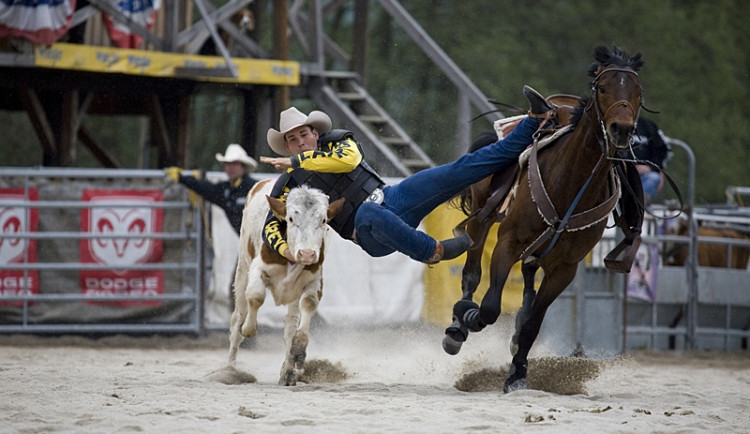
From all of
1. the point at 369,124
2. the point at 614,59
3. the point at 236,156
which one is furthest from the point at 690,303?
the point at 614,59

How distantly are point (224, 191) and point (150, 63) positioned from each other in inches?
99.1

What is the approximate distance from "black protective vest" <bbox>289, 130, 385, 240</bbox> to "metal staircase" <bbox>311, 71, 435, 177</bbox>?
5.77 meters

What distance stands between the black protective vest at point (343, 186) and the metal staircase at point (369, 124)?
5.77 meters

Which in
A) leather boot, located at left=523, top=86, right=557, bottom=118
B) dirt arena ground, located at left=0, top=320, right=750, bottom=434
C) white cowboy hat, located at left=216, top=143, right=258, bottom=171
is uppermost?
leather boot, located at left=523, top=86, right=557, bottom=118

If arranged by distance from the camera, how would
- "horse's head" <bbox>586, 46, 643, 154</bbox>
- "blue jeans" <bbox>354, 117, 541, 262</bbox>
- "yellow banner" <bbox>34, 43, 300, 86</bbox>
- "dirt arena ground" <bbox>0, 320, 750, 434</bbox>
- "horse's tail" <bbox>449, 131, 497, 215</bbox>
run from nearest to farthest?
"dirt arena ground" <bbox>0, 320, 750, 434</bbox> < "horse's head" <bbox>586, 46, 643, 154</bbox> < "blue jeans" <bbox>354, 117, 541, 262</bbox> < "horse's tail" <bbox>449, 131, 497, 215</bbox> < "yellow banner" <bbox>34, 43, 300, 86</bbox>

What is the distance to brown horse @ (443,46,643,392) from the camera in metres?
6.92

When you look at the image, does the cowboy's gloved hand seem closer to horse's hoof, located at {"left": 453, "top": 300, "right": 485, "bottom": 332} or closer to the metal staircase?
the metal staircase

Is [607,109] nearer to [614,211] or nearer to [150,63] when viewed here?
[614,211]

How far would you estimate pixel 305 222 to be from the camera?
271 inches

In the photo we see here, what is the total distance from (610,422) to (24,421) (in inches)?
121

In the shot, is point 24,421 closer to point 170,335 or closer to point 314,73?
point 170,335

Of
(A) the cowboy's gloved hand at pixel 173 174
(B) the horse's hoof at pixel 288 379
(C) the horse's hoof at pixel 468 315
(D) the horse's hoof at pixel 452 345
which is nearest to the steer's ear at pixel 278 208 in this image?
(B) the horse's hoof at pixel 288 379

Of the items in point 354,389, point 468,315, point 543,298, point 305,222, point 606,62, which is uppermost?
point 606,62

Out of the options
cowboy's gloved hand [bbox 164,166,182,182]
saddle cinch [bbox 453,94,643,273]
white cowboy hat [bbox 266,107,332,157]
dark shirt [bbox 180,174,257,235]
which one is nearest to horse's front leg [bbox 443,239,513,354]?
saddle cinch [bbox 453,94,643,273]
